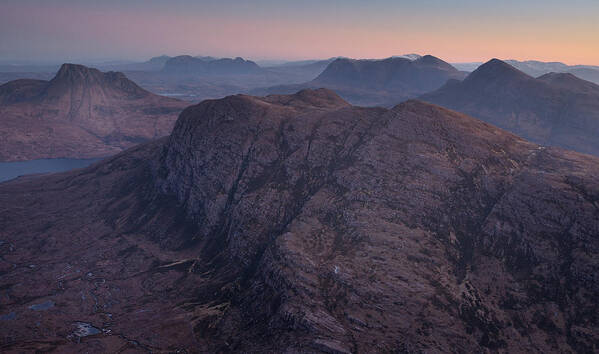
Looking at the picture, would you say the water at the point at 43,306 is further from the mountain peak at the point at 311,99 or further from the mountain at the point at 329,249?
the mountain peak at the point at 311,99

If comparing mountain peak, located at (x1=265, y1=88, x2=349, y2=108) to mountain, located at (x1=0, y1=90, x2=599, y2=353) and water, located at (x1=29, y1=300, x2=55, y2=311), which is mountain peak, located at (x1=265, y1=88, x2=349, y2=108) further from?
water, located at (x1=29, y1=300, x2=55, y2=311)

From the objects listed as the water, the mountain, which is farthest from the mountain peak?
the water

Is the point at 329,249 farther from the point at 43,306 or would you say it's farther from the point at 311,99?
the point at 311,99

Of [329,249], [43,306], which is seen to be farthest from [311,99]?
[43,306]

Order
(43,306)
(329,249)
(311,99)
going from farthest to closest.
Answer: (311,99)
(43,306)
(329,249)

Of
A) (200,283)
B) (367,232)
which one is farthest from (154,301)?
(367,232)

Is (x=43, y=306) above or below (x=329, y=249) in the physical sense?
below

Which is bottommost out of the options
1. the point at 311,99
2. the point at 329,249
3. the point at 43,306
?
the point at 43,306

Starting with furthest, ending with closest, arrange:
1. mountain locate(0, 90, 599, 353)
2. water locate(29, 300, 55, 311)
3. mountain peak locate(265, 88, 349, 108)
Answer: mountain peak locate(265, 88, 349, 108) < water locate(29, 300, 55, 311) < mountain locate(0, 90, 599, 353)
